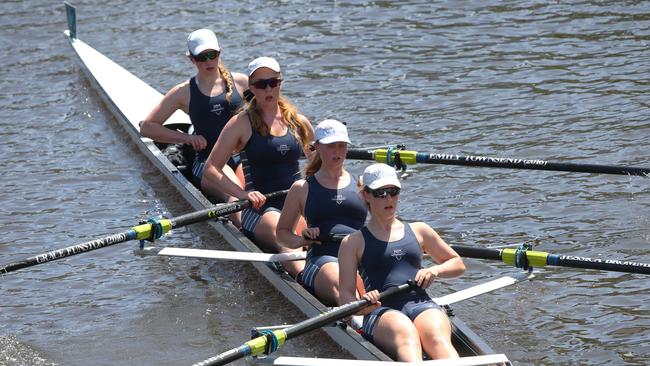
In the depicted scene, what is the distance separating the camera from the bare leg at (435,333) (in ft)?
26.2

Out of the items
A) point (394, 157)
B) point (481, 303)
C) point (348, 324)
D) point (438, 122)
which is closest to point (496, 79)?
point (438, 122)

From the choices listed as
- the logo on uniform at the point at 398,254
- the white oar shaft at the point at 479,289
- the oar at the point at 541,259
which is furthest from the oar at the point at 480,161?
the logo on uniform at the point at 398,254

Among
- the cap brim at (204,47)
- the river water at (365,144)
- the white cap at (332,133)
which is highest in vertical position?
the cap brim at (204,47)

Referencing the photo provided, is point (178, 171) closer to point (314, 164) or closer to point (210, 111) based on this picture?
point (210, 111)

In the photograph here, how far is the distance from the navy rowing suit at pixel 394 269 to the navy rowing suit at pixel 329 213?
3.09 feet

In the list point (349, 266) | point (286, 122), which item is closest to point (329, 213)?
point (349, 266)

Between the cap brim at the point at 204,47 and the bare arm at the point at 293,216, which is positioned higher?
the cap brim at the point at 204,47

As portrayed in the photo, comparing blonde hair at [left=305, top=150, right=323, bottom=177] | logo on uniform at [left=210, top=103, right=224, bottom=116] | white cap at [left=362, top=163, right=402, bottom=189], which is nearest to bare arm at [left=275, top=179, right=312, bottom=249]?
blonde hair at [left=305, top=150, right=323, bottom=177]

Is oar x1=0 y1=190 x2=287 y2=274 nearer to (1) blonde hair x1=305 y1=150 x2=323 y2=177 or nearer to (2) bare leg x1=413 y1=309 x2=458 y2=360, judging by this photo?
(1) blonde hair x1=305 y1=150 x2=323 y2=177

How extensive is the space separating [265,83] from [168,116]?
2399 millimetres

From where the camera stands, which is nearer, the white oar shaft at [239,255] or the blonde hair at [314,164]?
the blonde hair at [314,164]

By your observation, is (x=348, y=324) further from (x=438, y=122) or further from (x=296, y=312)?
(x=438, y=122)

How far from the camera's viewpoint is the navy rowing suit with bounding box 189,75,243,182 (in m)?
12.0

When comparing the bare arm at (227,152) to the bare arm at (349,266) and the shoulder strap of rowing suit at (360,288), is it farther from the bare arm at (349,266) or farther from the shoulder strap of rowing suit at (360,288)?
the bare arm at (349,266)
